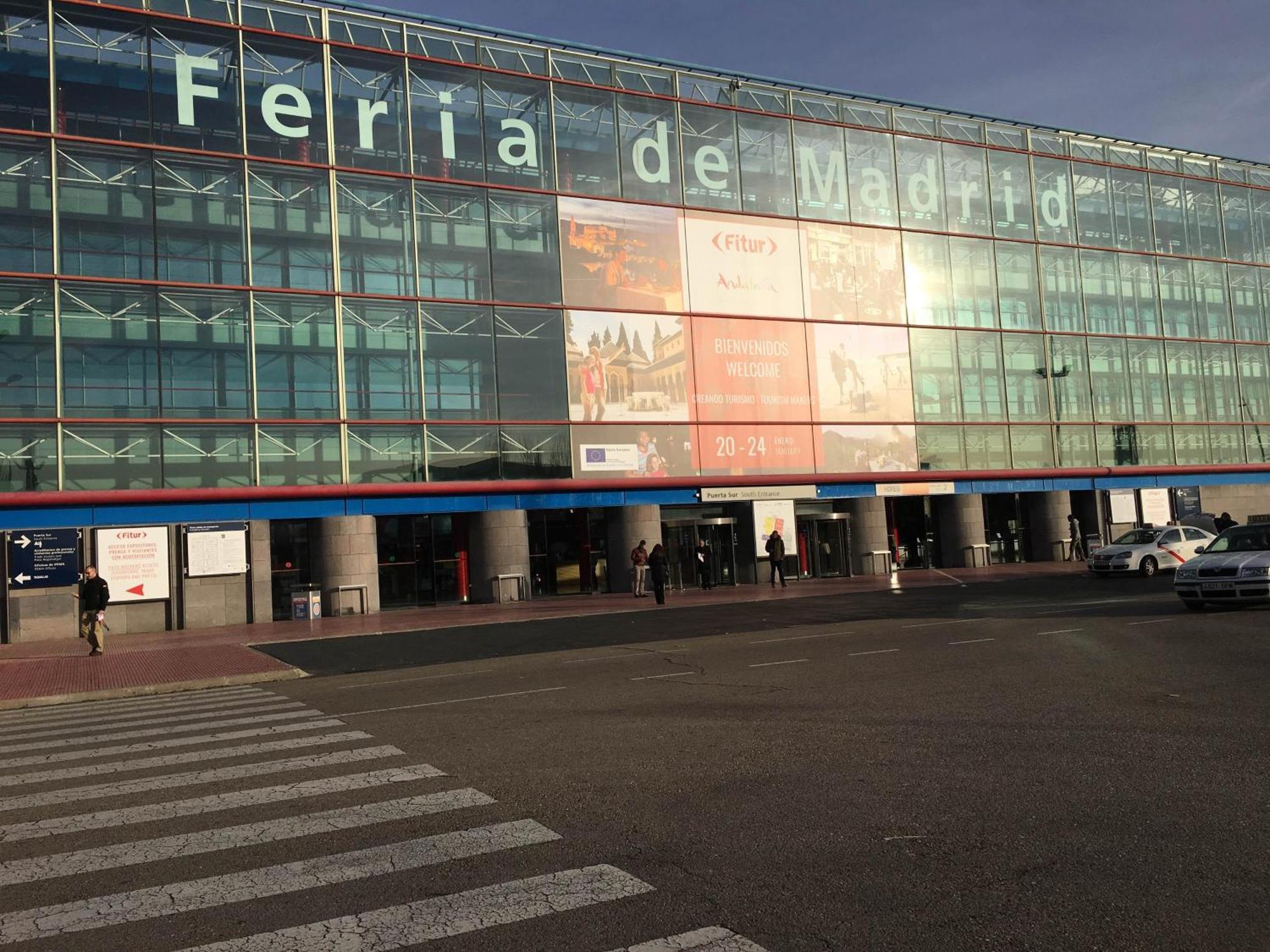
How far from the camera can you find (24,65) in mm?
29156

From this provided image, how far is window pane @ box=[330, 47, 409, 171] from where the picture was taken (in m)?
33.3

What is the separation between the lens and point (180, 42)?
31188 mm

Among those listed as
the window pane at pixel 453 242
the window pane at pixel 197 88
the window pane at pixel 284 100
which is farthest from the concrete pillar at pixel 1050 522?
Result: the window pane at pixel 197 88

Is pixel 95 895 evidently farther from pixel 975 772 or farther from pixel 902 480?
pixel 902 480

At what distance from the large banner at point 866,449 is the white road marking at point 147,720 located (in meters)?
29.8

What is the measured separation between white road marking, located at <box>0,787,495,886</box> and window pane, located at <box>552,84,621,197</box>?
104 ft

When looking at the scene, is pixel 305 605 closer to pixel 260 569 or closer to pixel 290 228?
pixel 260 569

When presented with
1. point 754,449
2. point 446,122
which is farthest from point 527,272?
point 754,449

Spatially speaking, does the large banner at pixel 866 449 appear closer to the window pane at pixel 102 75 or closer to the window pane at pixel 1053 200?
the window pane at pixel 1053 200

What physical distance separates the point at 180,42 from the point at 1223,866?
34.2 metres

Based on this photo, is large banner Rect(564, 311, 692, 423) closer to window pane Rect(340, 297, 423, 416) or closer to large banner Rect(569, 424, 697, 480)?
large banner Rect(569, 424, 697, 480)

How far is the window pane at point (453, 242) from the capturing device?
1350 inches

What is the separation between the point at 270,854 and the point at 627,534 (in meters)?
30.6

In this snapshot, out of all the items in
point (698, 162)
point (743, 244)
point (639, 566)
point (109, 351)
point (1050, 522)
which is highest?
point (698, 162)
